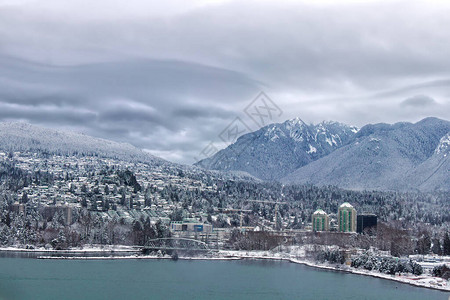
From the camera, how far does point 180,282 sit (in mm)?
40000

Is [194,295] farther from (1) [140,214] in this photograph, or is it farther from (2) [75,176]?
(2) [75,176]

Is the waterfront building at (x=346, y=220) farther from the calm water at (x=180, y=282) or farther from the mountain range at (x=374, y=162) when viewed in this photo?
the mountain range at (x=374, y=162)

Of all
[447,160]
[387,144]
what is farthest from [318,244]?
[387,144]

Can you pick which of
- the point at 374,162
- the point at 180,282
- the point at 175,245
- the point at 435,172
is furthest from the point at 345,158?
the point at 180,282

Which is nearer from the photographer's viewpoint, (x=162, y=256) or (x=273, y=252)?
(x=162, y=256)

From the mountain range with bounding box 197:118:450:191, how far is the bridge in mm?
75513

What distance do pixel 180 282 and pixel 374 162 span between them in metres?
123

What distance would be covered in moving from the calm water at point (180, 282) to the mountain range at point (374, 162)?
296ft

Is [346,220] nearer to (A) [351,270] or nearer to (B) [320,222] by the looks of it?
(B) [320,222]

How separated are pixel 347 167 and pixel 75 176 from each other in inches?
2757

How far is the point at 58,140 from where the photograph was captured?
17550cm

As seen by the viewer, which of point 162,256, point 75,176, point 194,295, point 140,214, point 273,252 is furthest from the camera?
point 75,176

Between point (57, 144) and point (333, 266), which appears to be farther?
point (57, 144)

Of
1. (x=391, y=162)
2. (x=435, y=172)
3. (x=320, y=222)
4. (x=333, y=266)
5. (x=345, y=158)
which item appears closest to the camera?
(x=333, y=266)
